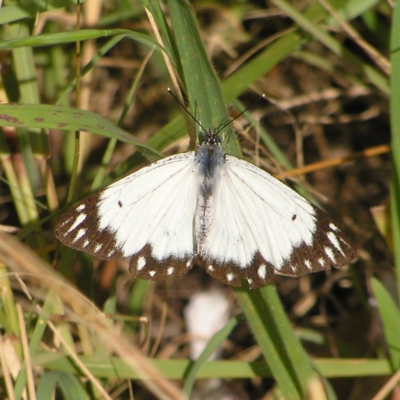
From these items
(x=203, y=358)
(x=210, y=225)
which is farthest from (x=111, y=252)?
(x=203, y=358)

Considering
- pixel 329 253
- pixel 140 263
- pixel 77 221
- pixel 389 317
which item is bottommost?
pixel 389 317

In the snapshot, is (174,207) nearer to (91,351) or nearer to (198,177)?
(198,177)

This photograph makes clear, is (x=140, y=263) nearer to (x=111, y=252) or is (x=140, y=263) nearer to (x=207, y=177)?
(x=111, y=252)

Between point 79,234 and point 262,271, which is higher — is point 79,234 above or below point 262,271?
above

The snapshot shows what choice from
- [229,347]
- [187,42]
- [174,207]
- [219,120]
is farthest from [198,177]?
[229,347]

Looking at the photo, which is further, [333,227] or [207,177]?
[207,177]

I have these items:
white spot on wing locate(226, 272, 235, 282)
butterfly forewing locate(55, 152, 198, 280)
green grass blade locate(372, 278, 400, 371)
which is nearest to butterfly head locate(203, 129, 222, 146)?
butterfly forewing locate(55, 152, 198, 280)

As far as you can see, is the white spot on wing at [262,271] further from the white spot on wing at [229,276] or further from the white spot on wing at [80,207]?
the white spot on wing at [80,207]
